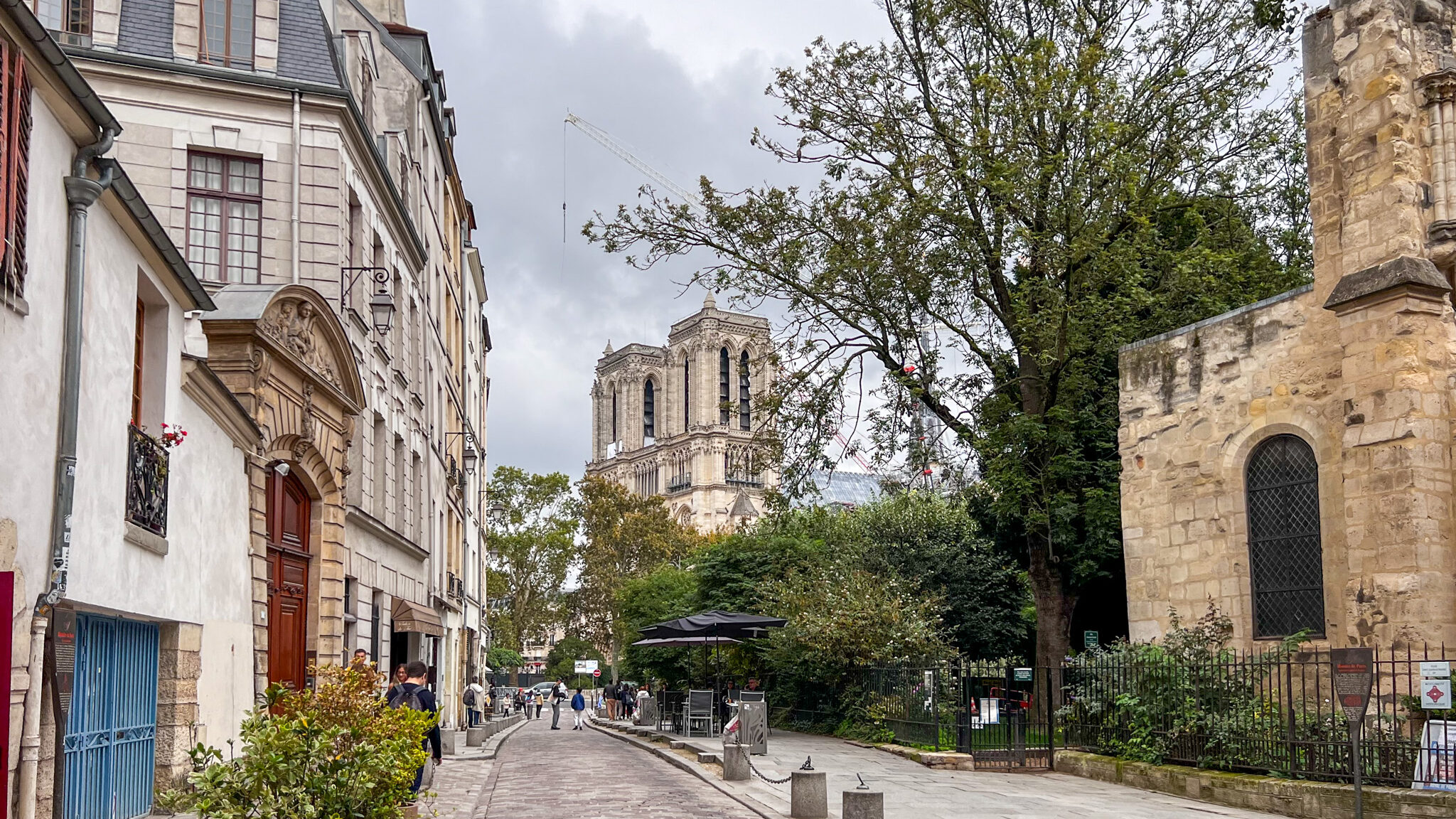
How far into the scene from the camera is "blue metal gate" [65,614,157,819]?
862 cm

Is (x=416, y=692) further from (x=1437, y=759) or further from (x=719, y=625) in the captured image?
(x=719, y=625)

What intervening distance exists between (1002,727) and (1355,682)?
315 inches

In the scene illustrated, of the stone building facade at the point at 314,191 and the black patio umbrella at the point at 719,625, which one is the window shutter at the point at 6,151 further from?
the black patio umbrella at the point at 719,625

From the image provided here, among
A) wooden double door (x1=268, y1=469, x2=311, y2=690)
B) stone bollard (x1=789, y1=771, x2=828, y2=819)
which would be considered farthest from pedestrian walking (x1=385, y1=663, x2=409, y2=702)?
stone bollard (x1=789, y1=771, x2=828, y2=819)

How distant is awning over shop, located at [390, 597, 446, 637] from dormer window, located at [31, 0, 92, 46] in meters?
10.8

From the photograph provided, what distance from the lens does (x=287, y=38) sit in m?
18.5

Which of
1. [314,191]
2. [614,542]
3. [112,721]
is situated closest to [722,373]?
[614,542]

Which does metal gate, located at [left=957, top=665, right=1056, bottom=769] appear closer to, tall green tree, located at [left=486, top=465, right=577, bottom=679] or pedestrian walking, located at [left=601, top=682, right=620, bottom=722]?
pedestrian walking, located at [left=601, top=682, right=620, bottom=722]

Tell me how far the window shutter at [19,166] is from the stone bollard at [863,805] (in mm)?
6836

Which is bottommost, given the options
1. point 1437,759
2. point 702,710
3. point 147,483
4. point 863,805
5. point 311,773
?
point 702,710

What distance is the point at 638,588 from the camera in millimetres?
43469

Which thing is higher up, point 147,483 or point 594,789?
point 147,483

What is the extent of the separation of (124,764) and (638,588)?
34.1 m

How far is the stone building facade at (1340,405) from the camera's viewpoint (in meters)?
13.7
